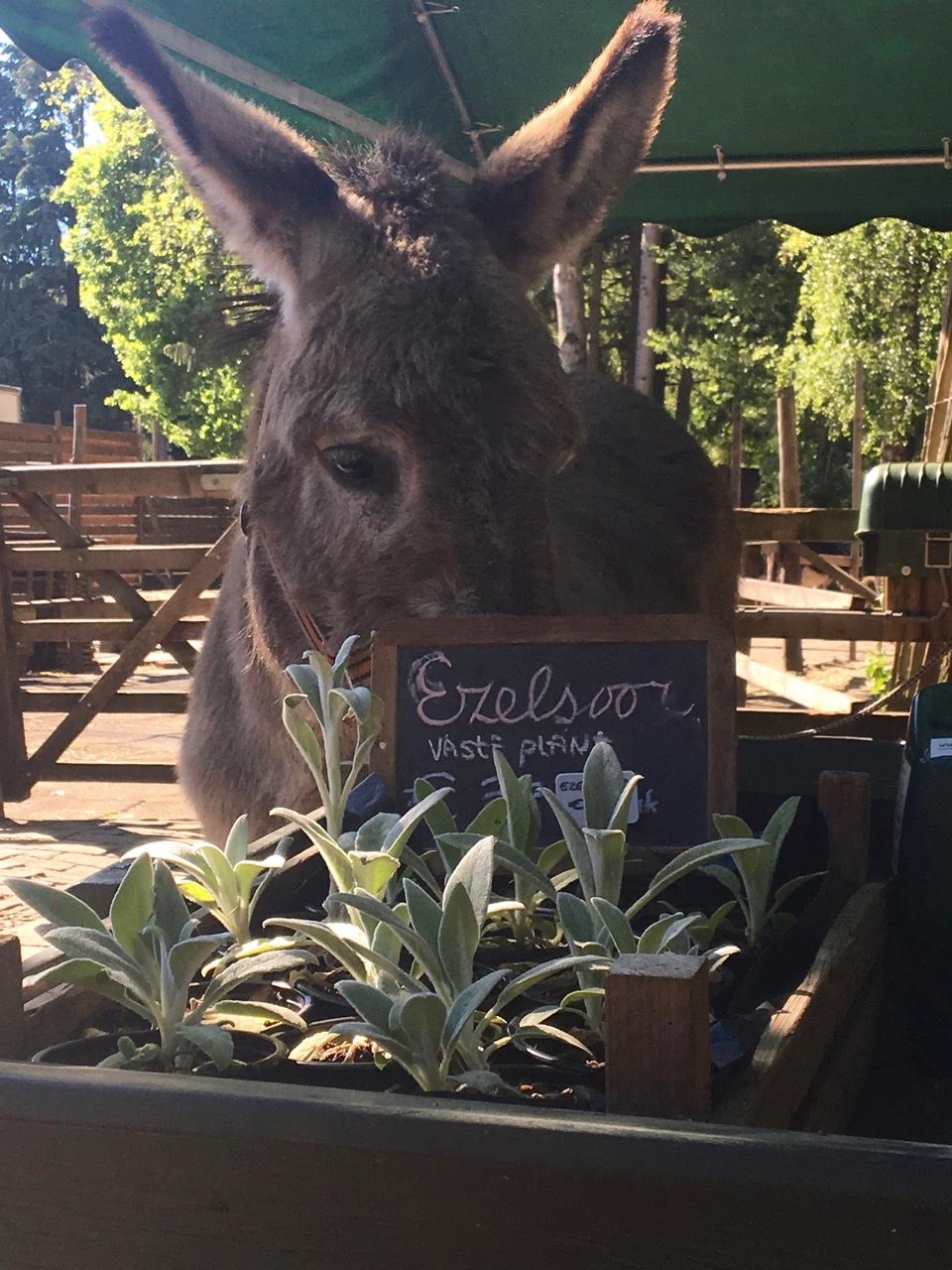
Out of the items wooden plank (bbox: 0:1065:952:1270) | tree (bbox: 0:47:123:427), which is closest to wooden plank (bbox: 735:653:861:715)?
wooden plank (bbox: 0:1065:952:1270)

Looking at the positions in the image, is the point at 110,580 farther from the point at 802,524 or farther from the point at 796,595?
the point at 796,595

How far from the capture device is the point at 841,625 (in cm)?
763

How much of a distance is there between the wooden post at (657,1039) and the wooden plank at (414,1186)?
13 cm

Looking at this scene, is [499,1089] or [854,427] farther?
[854,427]

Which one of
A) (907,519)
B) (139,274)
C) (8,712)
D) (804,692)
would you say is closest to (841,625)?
(804,692)

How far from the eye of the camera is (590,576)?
13.5 feet

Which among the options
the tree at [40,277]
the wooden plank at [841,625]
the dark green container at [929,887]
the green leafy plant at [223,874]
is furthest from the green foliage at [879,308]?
the tree at [40,277]

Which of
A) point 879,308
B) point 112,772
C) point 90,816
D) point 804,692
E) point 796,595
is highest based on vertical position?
point 879,308

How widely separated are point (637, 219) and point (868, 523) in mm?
1993

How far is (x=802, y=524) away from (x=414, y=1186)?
7347 millimetres

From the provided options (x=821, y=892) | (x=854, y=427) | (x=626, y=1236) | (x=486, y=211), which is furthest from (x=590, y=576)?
(x=854, y=427)

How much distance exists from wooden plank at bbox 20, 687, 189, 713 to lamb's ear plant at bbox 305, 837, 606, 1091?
6.50m

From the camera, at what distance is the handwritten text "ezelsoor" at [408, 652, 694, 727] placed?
209 centimetres

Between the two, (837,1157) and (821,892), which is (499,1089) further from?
(821,892)
